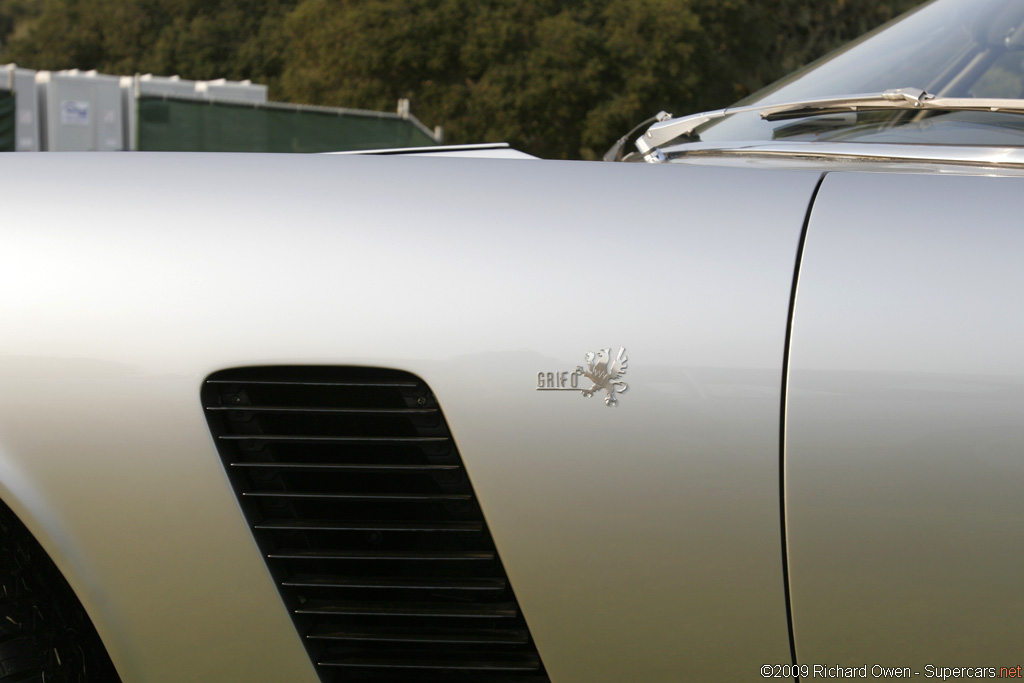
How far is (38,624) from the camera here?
1.31 m

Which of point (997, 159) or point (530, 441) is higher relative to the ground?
point (997, 159)

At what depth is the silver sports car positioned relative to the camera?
3.71 ft

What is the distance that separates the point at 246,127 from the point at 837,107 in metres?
17.3

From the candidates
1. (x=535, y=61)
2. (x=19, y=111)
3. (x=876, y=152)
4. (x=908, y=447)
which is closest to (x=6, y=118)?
(x=19, y=111)

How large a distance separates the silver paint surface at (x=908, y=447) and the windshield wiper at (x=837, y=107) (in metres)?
0.54

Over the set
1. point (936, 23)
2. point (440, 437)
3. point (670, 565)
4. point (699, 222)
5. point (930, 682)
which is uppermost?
point (936, 23)

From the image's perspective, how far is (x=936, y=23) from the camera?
204cm

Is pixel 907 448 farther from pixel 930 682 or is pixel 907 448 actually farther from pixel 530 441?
pixel 530 441

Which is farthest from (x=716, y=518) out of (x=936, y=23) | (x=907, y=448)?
(x=936, y=23)

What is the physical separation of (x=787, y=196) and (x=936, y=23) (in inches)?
41.1

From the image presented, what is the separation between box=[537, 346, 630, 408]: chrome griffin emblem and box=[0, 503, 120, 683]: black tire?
73 cm

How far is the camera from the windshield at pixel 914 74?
5.49 ft

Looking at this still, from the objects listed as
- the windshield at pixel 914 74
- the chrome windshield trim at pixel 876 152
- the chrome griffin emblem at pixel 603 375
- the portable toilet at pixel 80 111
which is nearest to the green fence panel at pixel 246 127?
the portable toilet at pixel 80 111

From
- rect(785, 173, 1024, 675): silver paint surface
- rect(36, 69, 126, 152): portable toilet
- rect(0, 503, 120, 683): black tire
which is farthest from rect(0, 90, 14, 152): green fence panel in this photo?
rect(785, 173, 1024, 675): silver paint surface
